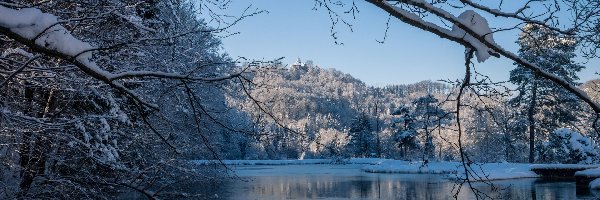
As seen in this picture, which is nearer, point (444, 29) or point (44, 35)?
point (44, 35)

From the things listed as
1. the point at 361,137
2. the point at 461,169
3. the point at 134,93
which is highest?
the point at 361,137

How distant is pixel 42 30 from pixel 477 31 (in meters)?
1.76

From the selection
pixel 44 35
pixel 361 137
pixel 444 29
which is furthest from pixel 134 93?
pixel 361 137

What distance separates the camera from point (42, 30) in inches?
77.4

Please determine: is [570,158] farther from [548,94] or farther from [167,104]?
[167,104]

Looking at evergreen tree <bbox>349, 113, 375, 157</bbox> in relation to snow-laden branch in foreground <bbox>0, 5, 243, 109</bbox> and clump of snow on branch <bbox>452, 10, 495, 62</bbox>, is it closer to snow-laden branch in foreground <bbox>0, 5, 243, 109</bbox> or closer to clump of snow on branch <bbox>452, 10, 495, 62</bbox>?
clump of snow on branch <bbox>452, 10, 495, 62</bbox>

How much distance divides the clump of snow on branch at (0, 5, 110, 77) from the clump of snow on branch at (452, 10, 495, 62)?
1551 mm

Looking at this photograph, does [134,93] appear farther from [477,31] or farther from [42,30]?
[477,31]

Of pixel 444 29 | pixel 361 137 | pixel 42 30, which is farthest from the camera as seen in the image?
pixel 361 137

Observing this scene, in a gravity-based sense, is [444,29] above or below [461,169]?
above

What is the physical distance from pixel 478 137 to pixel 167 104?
60462mm

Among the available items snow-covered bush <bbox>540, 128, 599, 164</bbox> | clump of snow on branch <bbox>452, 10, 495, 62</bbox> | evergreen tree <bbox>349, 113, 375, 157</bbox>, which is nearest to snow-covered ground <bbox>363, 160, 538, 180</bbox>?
snow-covered bush <bbox>540, 128, 599, 164</bbox>

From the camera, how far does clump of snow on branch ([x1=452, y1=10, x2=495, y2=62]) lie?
227 cm

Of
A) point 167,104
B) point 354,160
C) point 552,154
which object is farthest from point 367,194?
point 354,160
